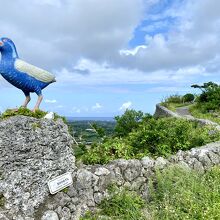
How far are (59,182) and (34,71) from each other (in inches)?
74.9

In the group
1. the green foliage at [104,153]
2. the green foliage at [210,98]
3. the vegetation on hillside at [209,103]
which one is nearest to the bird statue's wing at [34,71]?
the green foliage at [104,153]

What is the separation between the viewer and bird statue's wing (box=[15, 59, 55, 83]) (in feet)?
21.4

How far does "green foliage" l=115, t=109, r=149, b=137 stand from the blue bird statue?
8.28 meters

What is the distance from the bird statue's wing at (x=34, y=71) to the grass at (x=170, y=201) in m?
2.37

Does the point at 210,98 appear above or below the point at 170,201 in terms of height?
above

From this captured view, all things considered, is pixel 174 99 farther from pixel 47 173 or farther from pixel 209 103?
pixel 47 173

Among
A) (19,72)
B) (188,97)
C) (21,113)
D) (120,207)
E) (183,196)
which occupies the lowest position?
(120,207)

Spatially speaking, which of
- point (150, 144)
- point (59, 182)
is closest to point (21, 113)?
point (59, 182)

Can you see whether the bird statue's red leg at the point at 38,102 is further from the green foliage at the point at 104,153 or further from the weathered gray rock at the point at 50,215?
the weathered gray rock at the point at 50,215

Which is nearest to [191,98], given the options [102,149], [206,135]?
[206,135]

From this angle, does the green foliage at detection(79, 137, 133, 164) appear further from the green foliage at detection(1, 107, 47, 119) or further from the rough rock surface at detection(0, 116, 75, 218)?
the green foliage at detection(1, 107, 47, 119)

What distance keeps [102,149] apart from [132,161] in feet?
2.67

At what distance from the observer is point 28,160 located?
254 inches

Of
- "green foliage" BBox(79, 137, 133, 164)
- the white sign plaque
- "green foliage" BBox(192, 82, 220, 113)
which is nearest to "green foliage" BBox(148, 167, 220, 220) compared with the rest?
"green foliage" BBox(79, 137, 133, 164)
